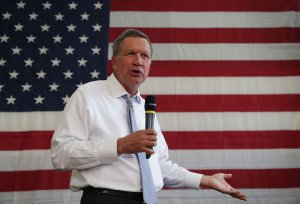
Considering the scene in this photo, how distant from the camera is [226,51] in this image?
7.77ft

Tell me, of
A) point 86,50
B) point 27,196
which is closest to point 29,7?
point 86,50

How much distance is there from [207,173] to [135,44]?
4.15ft

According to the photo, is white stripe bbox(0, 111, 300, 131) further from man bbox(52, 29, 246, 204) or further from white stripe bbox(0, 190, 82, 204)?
man bbox(52, 29, 246, 204)

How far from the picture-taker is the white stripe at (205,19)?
7.90 ft

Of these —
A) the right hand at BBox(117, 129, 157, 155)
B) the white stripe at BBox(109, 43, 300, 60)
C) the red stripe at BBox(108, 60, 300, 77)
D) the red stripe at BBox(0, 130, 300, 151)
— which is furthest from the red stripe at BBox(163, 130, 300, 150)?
the right hand at BBox(117, 129, 157, 155)

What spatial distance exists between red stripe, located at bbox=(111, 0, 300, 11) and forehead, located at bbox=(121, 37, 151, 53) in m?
1.26

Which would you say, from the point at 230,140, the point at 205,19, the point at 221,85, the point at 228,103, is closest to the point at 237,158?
the point at 230,140

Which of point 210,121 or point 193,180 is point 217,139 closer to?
point 210,121

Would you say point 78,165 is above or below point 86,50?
below

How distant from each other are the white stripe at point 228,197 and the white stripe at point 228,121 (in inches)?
17.2

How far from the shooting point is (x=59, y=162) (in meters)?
1.04

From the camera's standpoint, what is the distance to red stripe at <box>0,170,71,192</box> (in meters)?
2.14

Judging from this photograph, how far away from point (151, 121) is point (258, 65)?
1.57 meters

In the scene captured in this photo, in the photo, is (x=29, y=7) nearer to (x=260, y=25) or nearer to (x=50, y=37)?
(x=50, y=37)
